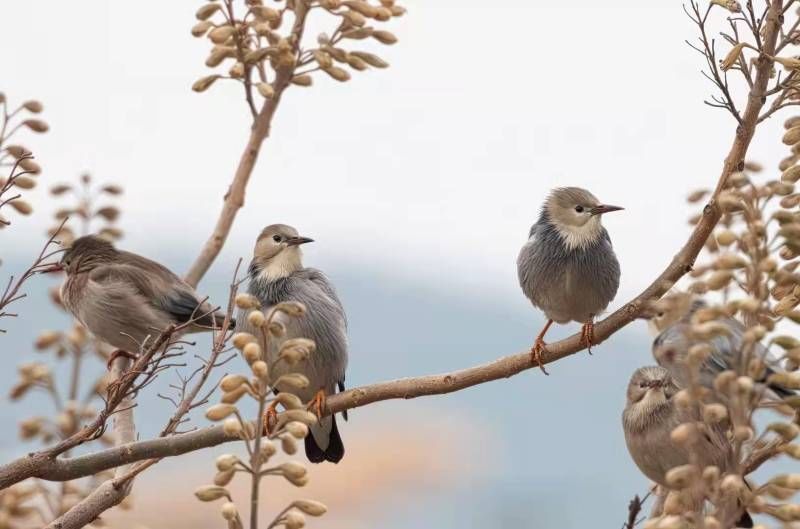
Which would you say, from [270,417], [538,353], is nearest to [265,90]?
[270,417]

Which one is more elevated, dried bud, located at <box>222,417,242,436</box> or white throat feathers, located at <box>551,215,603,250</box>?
white throat feathers, located at <box>551,215,603,250</box>

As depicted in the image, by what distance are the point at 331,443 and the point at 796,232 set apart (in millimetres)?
3861

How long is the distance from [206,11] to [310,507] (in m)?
2.94

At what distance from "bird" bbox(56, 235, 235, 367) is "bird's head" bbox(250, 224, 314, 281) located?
1.33 meters

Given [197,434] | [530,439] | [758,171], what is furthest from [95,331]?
[530,439]

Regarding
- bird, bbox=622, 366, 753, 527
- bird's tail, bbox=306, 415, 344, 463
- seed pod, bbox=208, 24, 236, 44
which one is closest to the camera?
seed pod, bbox=208, 24, 236, 44

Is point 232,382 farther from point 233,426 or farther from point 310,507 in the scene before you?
point 310,507

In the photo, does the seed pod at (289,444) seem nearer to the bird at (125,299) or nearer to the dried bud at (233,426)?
the dried bud at (233,426)

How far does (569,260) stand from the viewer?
6.71 meters

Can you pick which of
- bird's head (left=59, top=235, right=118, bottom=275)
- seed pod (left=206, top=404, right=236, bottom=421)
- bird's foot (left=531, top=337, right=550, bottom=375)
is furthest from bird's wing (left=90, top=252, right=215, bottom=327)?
seed pod (left=206, top=404, right=236, bottom=421)

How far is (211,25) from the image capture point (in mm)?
5980

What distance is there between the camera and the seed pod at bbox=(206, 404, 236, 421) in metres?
3.66

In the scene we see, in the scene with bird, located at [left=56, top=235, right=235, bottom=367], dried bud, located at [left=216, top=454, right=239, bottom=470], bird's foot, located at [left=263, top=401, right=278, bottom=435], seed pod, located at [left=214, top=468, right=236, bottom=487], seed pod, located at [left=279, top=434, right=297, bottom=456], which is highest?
bird, located at [left=56, top=235, right=235, bottom=367]

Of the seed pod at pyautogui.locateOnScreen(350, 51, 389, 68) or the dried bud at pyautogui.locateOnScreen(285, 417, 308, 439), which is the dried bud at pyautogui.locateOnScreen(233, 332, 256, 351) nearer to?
the dried bud at pyautogui.locateOnScreen(285, 417, 308, 439)
